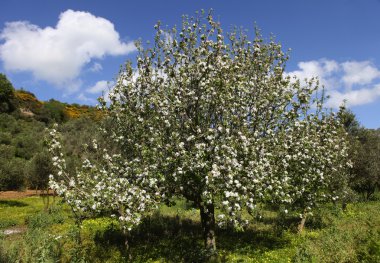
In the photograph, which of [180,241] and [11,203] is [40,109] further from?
[180,241]

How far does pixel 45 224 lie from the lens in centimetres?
2733

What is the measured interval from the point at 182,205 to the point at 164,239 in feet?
50.2

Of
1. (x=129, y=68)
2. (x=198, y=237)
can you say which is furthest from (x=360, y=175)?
(x=129, y=68)

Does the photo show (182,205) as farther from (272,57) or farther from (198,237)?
(272,57)

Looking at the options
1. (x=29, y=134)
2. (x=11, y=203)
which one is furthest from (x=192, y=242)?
(x=29, y=134)

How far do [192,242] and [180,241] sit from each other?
2.59 feet

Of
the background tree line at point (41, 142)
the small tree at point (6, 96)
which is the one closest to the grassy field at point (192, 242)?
the background tree line at point (41, 142)

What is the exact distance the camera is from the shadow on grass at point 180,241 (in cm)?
1862

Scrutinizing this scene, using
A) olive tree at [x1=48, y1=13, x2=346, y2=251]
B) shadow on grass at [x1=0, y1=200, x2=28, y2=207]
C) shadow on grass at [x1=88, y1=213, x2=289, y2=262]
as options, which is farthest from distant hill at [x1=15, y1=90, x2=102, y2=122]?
olive tree at [x1=48, y1=13, x2=346, y2=251]

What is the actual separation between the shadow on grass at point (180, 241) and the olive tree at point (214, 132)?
5.10 ft

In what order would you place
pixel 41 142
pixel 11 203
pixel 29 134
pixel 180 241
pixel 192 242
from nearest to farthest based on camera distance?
pixel 192 242 → pixel 180 241 → pixel 11 203 → pixel 41 142 → pixel 29 134

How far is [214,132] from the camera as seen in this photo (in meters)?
15.6

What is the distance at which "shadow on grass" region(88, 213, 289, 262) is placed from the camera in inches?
733

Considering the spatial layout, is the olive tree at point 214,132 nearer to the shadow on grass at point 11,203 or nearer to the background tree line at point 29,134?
the background tree line at point 29,134
